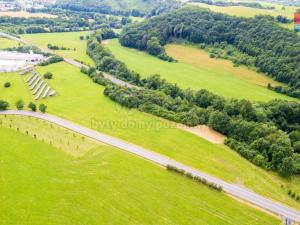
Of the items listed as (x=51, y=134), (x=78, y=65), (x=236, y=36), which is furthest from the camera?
(x=236, y=36)

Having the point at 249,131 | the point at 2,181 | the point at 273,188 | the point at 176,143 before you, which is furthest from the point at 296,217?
the point at 2,181

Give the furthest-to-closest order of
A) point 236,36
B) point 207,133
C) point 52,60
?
point 236,36 < point 52,60 < point 207,133

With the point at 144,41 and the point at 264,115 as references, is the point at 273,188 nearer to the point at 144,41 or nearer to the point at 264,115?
the point at 264,115

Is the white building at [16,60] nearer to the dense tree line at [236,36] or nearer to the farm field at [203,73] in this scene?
the farm field at [203,73]

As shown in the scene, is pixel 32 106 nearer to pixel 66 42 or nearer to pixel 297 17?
pixel 66 42

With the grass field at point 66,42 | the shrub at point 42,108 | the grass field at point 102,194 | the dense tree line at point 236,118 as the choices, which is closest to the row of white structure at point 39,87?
the shrub at point 42,108

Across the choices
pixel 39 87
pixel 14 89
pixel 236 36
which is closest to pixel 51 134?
pixel 39 87
